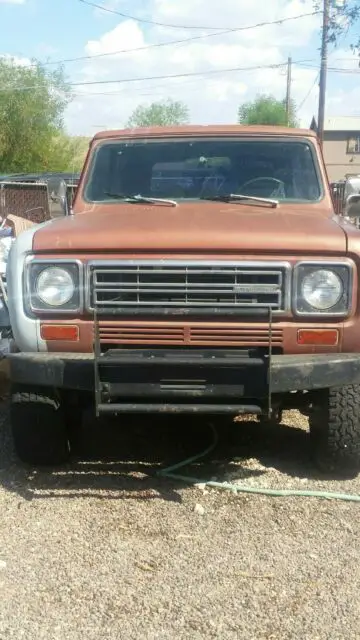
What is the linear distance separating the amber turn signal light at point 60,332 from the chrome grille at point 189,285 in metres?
0.18

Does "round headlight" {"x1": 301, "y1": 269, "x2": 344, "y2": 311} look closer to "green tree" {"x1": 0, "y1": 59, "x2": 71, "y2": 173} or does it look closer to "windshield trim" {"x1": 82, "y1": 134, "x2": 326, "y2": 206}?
"windshield trim" {"x1": 82, "y1": 134, "x2": 326, "y2": 206}

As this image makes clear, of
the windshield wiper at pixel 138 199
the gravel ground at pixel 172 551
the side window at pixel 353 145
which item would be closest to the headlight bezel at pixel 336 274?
the gravel ground at pixel 172 551

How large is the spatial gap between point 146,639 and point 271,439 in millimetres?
2314

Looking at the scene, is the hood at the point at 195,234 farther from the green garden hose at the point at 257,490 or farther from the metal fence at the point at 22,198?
the metal fence at the point at 22,198

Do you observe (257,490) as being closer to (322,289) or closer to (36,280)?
(322,289)

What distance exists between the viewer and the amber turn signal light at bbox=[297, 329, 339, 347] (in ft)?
12.1

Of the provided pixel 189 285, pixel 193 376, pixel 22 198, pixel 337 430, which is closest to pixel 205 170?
pixel 189 285

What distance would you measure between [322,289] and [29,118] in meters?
39.3

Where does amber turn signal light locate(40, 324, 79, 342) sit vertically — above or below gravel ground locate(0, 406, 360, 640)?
above

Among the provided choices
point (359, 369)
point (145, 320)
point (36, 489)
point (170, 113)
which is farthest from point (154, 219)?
point (170, 113)

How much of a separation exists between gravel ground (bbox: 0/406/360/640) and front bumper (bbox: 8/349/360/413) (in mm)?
593

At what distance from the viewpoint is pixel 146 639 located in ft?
8.89

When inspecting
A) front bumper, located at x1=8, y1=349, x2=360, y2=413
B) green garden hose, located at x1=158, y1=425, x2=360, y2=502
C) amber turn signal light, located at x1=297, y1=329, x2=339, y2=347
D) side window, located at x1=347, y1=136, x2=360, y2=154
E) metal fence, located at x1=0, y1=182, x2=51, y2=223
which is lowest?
side window, located at x1=347, y1=136, x2=360, y2=154

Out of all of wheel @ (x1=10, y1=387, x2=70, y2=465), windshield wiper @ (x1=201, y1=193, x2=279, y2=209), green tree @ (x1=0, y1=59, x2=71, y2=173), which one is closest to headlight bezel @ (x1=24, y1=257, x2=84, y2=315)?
wheel @ (x1=10, y1=387, x2=70, y2=465)
